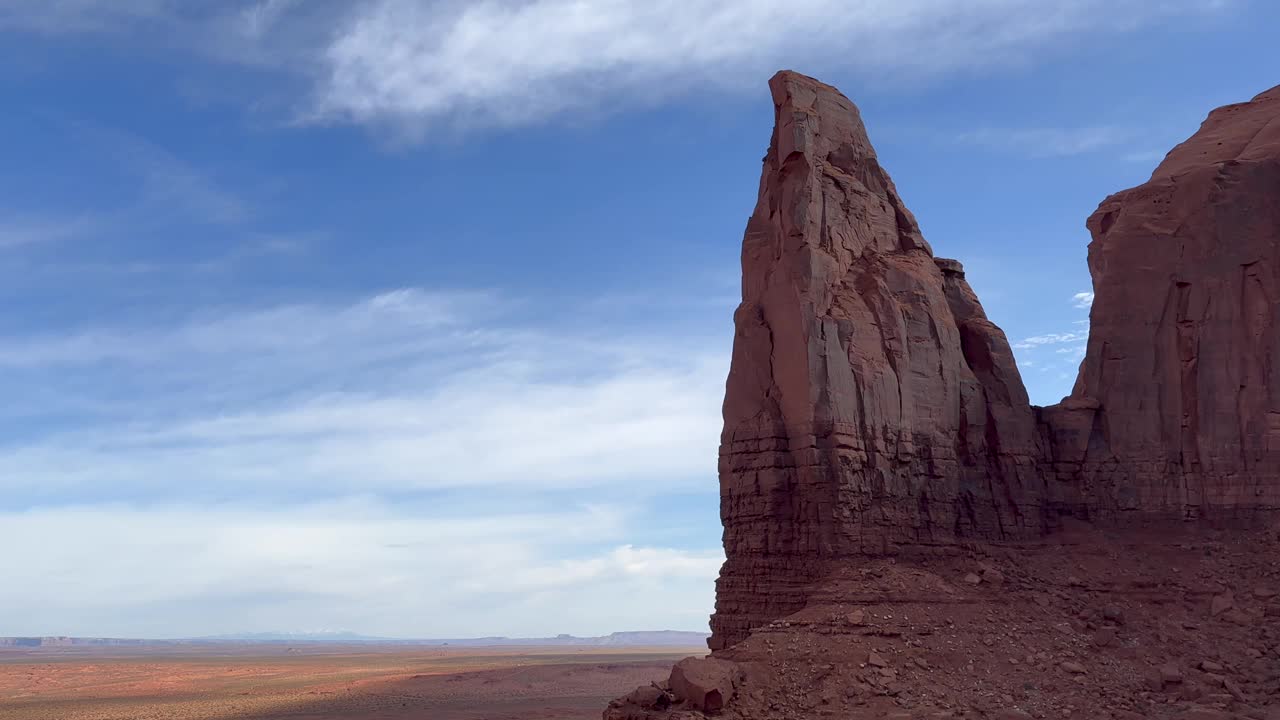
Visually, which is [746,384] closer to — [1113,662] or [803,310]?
[803,310]

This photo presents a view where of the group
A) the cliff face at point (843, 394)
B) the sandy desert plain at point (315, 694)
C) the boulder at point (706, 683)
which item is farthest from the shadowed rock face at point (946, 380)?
the sandy desert plain at point (315, 694)

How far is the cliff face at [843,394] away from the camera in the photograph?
1139 inches

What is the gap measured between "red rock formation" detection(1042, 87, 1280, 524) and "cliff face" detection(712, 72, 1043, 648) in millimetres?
2161

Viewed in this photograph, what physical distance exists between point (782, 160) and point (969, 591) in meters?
11.9

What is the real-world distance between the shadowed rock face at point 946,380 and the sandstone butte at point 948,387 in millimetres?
59

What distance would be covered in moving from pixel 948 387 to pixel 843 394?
4.36 meters

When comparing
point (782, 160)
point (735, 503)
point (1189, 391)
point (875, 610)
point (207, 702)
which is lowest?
point (207, 702)

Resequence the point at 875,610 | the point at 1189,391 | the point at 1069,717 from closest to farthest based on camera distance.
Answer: the point at 1069,717 → the point at 875,610 → the point at 1189,391

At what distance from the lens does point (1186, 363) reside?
3369cm

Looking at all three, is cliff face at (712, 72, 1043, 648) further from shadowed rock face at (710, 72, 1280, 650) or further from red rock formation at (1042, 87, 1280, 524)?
red rock formation at (1042, 87, 1280, 524)

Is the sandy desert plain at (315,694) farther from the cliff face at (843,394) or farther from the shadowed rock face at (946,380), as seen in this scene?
the shadowed rock face at (946,380)

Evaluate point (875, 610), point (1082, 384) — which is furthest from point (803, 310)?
point (1082, 384)

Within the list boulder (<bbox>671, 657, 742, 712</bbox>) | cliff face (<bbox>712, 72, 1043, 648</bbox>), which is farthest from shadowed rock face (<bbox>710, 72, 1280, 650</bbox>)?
boulder (<bbox>671, 657, 742, 712</bbox>)

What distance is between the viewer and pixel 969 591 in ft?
93.4
